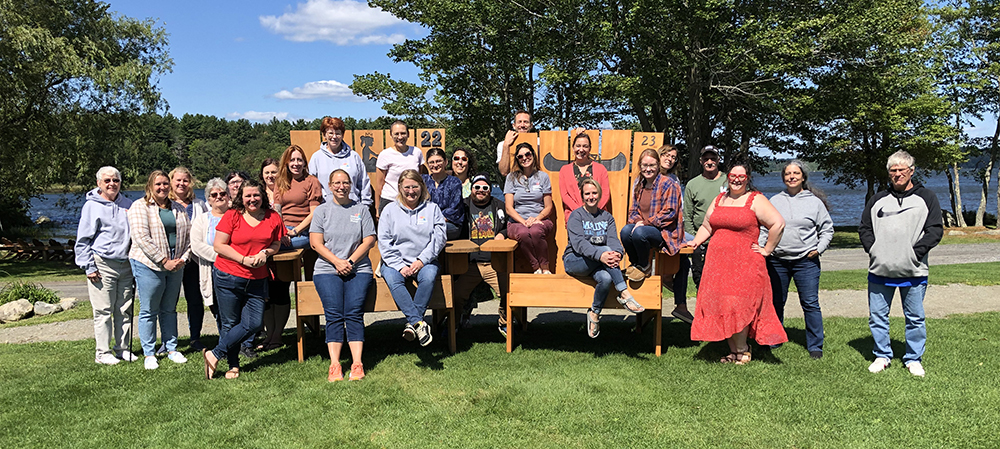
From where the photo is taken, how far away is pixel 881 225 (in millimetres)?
4801

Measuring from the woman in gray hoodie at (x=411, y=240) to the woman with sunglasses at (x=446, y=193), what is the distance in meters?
0.60

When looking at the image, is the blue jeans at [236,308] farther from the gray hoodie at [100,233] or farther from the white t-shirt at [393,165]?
the white t-shirt at [393,165]

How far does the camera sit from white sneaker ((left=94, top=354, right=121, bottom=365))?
527 cm

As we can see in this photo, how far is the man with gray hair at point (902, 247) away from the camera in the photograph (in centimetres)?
463

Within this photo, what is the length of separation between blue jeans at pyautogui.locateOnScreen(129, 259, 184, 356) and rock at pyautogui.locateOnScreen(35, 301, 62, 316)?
476 centimetres

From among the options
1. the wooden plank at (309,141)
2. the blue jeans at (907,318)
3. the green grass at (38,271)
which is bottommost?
the green grass at (38,271)

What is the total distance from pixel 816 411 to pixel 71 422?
4660mm

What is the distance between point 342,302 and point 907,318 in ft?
14.3

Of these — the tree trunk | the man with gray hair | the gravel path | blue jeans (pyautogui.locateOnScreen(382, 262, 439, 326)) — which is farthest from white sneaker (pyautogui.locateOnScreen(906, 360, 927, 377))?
the tree trunk

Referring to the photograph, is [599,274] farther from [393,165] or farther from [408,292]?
[393,165]

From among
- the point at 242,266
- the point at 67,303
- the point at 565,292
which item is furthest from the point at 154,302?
the point at 67,303

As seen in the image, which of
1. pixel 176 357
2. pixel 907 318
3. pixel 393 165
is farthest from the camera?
pixel 393 165

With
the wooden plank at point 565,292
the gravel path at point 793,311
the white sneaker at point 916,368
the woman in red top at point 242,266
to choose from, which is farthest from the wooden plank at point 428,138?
the white sneaker at point 916,368

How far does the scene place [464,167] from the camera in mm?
5938
